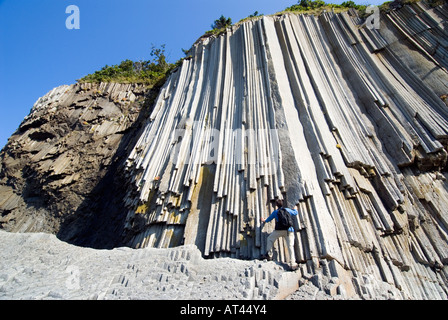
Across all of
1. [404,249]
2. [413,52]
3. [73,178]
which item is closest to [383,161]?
[404,249]

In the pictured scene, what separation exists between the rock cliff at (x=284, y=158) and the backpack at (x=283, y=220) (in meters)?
0.43

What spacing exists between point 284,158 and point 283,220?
7.43ft

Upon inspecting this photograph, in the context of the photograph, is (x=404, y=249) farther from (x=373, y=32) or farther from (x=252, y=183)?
(x=373, y=32)

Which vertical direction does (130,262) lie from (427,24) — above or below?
below

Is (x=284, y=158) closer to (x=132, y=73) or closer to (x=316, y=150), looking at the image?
(x=316, y=150)

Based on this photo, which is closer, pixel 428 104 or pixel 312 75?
pixel 428 104

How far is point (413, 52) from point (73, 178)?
15.8 m

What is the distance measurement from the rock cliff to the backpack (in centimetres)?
43

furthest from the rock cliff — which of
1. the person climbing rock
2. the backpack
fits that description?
the backpack

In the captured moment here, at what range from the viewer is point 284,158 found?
695cm

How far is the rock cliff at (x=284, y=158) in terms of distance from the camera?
5.70 metres

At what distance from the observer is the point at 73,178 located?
1281cm
